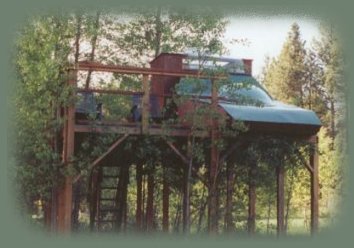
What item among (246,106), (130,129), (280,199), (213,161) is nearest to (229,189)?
(280,199)

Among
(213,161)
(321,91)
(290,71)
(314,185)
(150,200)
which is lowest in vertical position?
(150,200)

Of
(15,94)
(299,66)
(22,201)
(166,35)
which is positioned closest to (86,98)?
(15,94)

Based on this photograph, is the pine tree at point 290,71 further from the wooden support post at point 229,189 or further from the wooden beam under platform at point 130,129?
the wooden beam under platform at point 130,129

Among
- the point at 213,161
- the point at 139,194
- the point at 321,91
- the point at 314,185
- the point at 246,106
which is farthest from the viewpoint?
the point at 321,91

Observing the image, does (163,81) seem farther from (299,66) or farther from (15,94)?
(299,66)

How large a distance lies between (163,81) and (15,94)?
3108 mm

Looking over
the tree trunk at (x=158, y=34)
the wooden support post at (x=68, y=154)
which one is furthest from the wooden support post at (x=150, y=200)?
the tree trunk at (x=158, y=34)

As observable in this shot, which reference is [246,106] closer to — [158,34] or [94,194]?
[94,194]

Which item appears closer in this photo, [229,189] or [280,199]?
[280,199]

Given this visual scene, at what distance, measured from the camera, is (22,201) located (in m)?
14.4

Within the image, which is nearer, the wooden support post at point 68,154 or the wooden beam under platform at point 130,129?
the wooden support post at point 68,154

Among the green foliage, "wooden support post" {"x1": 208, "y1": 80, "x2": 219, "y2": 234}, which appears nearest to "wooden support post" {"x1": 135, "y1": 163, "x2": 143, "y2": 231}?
"wooden support post" {"x1": 208, "y1": 80, "x2": 219, "y2": 234}

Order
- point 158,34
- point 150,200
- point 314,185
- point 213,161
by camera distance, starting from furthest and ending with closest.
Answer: point 158,34
point 150,200
point 314,185
point 213,161

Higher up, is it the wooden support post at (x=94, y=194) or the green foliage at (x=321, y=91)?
the green foliage at (x=321, y=91)
